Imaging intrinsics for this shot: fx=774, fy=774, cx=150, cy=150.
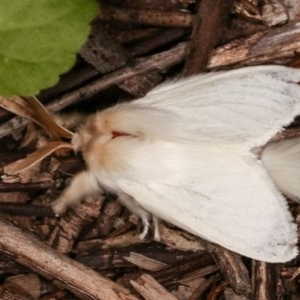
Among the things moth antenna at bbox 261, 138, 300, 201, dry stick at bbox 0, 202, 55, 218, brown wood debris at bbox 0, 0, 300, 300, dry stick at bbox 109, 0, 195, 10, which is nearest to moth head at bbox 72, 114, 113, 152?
brown wood debris at bbox 0, 0, 300, 300

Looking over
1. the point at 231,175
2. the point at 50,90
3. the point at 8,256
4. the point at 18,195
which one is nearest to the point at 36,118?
the point at 50,90

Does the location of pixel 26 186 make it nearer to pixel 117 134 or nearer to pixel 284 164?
pixel 117 134

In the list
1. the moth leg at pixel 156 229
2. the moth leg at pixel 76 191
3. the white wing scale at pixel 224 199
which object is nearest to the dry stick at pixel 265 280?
the white wing scale at pixel 224 199

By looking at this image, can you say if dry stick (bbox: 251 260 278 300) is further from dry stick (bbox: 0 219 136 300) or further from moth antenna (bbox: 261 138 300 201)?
dry stick (bbox: 0 219 136 300)

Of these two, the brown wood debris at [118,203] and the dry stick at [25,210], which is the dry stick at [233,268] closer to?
the brown wood debris at [118,203]

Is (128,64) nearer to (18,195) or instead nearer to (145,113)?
(145,113)
